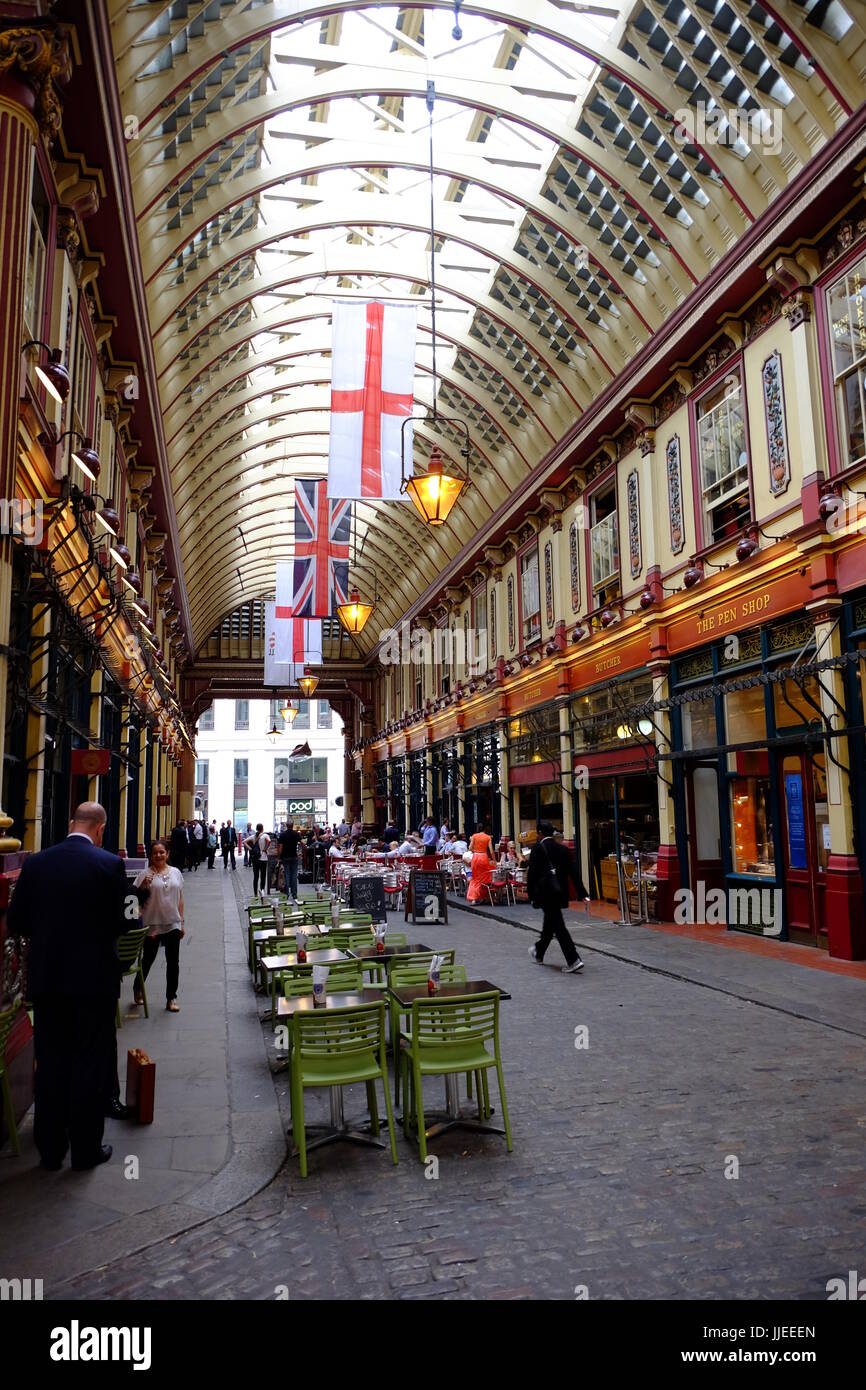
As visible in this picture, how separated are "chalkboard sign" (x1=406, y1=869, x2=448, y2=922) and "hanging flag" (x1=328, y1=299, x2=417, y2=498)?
6.94 meters

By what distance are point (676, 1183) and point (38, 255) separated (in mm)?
9760

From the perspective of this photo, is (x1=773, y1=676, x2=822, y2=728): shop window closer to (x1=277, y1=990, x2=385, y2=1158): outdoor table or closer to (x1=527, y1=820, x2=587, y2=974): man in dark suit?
(x1=527, y1=820, x2=587, y2=974): man in dark suit

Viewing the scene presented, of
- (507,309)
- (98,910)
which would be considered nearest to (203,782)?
(507,309)

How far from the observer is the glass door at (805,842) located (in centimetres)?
1178

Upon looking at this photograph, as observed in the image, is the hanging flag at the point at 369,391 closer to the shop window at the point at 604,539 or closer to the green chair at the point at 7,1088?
the shop window at the point at 604,539

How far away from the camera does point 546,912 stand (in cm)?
1143

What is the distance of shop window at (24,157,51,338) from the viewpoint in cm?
898

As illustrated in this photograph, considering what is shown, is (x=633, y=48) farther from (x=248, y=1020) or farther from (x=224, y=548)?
(x=224, y=548)

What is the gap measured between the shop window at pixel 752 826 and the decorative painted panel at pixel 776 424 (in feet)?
13.5

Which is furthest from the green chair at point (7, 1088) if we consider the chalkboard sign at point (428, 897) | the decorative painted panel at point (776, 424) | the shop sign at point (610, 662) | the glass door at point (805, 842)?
the shop sign at point (610, 662)

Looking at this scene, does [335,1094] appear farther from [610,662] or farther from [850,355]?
[610,662]

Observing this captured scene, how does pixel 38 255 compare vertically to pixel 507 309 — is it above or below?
below

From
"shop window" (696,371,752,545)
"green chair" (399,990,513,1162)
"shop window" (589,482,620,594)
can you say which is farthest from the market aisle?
"shop window" (589,482,620,594)

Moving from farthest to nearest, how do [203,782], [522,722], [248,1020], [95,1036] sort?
[203,782] → [522,722] → [248,1020] → [95,1036]
